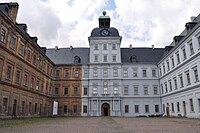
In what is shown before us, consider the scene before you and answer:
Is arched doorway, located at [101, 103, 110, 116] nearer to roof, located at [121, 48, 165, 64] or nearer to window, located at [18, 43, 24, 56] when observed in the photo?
roof, located at [121, 48, 165, 64]

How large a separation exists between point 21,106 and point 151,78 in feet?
90.7

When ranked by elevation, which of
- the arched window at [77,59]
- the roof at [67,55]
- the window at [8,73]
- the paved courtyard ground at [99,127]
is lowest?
the paved courtyard ground at [99,127]

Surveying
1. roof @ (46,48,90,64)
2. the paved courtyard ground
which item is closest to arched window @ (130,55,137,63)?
roof @ (46,48,90,64)

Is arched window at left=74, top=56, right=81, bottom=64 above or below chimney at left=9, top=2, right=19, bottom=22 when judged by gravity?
below

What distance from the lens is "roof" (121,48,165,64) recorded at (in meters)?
44.5

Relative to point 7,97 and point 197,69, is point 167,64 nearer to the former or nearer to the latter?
point 197,69

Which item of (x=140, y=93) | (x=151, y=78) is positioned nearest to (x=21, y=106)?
(x=140, y=93)

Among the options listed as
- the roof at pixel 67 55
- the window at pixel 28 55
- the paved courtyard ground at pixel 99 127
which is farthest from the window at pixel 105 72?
the paved courtyard ground at pixel 99 127

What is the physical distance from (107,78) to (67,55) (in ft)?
37.9

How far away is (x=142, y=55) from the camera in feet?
151

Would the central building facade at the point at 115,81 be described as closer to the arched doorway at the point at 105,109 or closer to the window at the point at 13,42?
the arched doorway at the point at 105,109

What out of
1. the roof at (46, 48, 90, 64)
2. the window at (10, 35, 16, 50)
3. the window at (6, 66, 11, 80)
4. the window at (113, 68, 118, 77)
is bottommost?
the window at (6, 66, 11, 80)

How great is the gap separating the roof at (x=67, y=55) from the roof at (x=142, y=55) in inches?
357

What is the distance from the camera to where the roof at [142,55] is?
4447 cm
